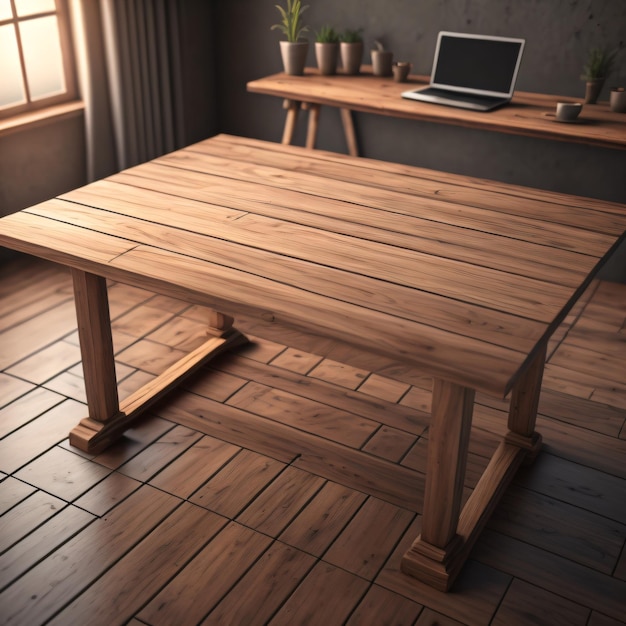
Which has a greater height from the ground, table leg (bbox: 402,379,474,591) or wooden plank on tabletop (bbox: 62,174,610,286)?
wooden plank on tabletop (bbox: 62,174,610,286)

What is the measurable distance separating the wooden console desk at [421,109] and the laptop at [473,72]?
0.23 feet

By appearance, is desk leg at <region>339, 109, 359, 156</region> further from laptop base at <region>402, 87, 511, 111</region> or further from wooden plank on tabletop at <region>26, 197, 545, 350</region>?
wooden plank on tabletop at <region>26, 197, 545, 350</region>

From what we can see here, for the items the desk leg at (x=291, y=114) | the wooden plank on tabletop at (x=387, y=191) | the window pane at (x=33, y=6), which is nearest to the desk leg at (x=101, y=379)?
the wooden plank on tabletop at (x=387, y=191)

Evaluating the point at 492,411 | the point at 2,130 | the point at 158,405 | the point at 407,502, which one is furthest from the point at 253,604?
the point at 2,130

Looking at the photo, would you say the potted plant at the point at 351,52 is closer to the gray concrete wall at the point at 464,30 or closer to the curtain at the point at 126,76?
the gray concrete wall at the point at 464,30

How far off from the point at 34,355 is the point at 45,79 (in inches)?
63.5

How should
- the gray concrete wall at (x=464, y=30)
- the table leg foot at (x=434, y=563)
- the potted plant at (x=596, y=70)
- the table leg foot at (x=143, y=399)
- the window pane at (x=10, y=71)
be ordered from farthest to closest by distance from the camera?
1. the window pane at (x=10, y=71)
2. the gray concrete wall at (x=464, y=30)
3. the potted plant at (x=596, y=70)
4. the table leg foot at (x=143, y=399)
5. the table leg foot at (x=434, y=563)

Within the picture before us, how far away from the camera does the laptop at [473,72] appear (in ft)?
11.6

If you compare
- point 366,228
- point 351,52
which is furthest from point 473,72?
point 366,228

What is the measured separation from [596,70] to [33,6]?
2.55 meters

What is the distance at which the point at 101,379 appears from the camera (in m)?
2.59

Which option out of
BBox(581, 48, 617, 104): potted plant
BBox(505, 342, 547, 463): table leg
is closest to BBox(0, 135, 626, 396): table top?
BBox(505, 342, 547, 463): table leg

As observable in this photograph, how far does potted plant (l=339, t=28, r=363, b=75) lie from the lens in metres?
3.97

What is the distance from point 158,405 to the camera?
2879mm
